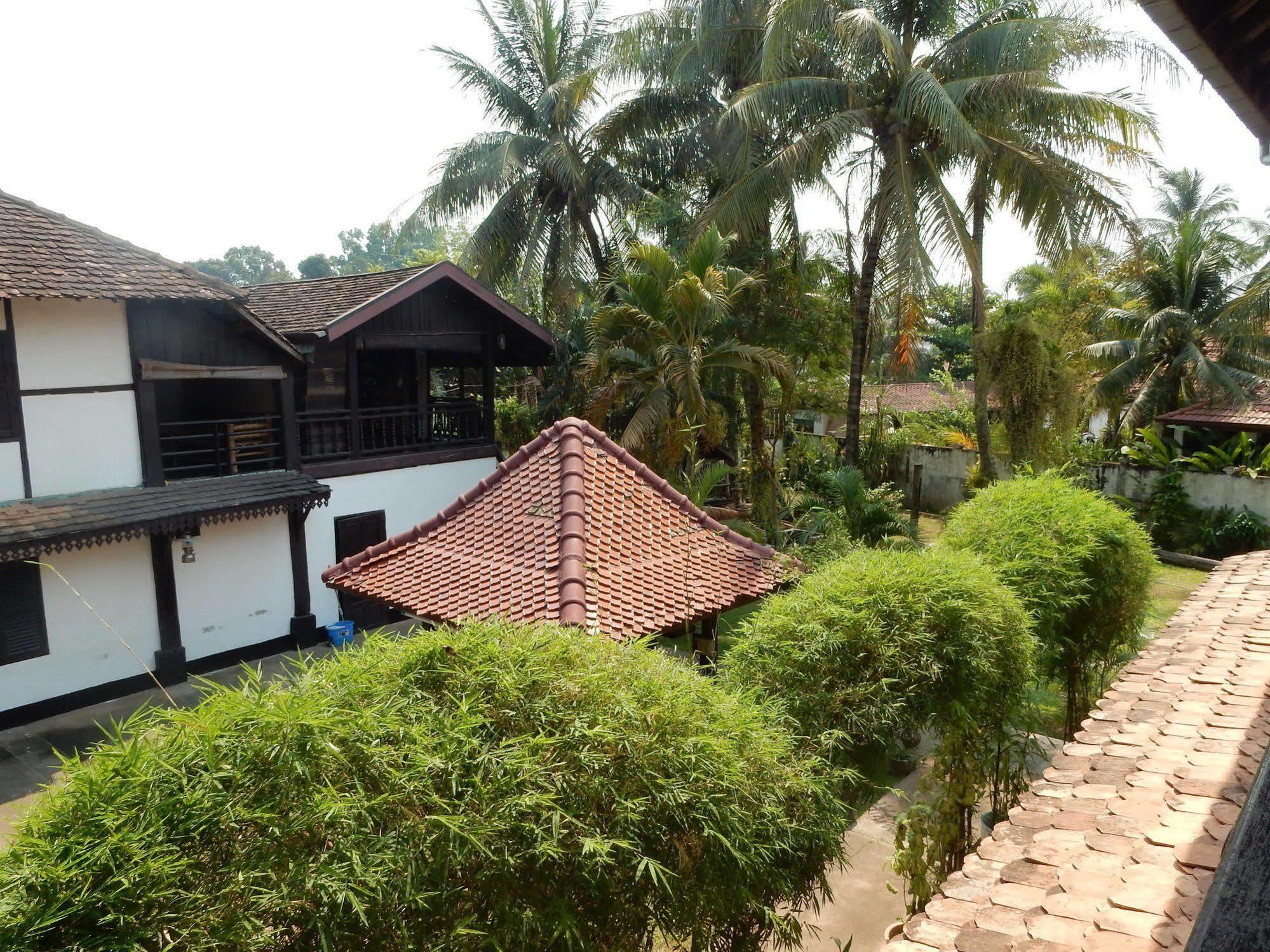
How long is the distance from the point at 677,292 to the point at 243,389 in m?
7.42

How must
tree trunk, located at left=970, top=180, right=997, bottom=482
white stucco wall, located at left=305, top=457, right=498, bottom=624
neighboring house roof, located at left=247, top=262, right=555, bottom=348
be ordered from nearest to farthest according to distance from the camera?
1. neighboring house roof, located at left=247, top=262, right=555, bottom=348
2. white stucco wall, located at left=305, top=457, right=498, bottom=624
3. tree trunk, located at left=970, top=180, right=997, bottom=482

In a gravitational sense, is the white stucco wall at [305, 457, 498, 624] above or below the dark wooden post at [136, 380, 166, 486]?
below

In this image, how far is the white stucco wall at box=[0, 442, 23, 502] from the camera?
9414mm

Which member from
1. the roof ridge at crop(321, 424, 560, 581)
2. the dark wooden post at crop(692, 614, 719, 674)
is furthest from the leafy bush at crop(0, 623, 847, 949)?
the roof ridge at crop(321, 424, 560, 581)

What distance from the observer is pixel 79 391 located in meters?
10.1

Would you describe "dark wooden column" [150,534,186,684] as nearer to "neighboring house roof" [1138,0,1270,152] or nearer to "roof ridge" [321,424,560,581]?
"roof ridge" [321,424,560,581]

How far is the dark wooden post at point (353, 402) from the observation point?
43.7ft

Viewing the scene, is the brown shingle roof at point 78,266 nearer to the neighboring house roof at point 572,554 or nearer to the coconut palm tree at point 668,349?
the neighboring house roof at point 572,554

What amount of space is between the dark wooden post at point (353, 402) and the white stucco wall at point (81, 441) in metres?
3.22

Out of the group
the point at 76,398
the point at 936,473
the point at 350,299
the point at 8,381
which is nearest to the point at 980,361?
the point at 936,473

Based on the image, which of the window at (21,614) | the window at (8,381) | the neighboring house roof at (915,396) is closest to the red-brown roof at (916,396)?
the neighboring house roof at (915,396)

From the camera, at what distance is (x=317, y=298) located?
47.4 feet

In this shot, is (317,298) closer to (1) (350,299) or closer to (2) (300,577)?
(1) (350,299)

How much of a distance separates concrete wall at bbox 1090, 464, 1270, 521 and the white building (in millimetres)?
13316
